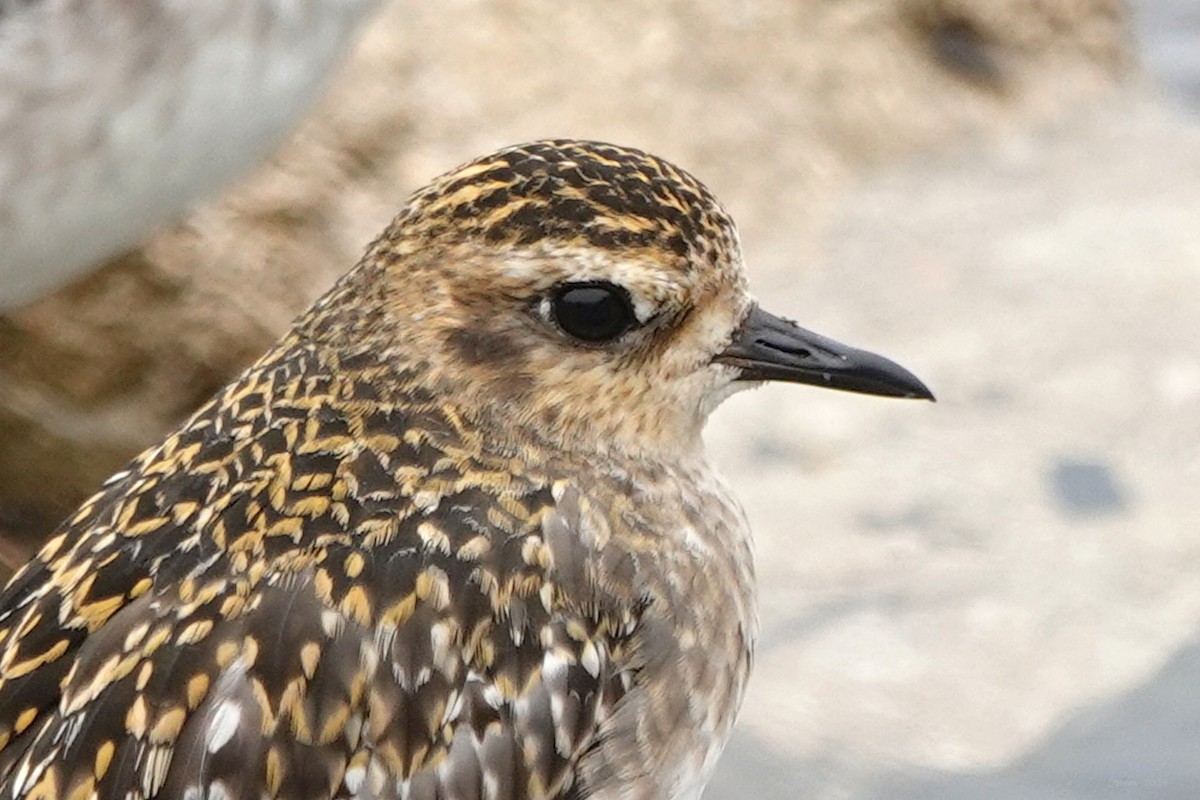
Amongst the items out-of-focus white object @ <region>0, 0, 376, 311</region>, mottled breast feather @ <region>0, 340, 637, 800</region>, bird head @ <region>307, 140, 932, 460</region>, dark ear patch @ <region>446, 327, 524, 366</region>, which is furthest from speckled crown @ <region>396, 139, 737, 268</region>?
out-of-focus white object @ <region>0, 0, 376, 311</region>

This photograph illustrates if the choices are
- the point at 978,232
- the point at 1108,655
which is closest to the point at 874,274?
the point at 978,232

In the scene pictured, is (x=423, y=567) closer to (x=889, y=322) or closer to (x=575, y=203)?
(x=575, y=203)

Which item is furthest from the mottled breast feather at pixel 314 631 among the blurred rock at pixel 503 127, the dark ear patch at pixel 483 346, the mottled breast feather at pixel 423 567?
the blurred rock at pixel 503 127

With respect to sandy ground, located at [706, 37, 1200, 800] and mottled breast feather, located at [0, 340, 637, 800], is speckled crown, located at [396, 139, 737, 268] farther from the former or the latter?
sandy ground, located at [706, 37, 1200, 800]

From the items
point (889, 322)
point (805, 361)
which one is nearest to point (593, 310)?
point (805, 361)

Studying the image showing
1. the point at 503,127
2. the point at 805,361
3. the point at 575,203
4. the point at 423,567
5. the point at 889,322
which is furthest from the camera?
the point at 503,127

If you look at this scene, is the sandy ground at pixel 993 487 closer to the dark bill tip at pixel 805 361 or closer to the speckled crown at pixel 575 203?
the dark bill tip at pixel 805 361
